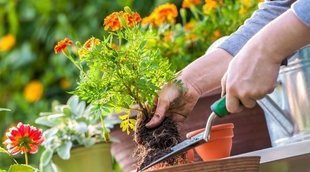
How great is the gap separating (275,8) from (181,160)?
14.1 inches

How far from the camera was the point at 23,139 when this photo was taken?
72.2 inches

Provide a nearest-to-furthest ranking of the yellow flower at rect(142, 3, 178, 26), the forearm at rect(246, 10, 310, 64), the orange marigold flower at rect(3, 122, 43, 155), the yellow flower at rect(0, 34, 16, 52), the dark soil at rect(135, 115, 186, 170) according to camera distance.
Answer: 1. the forearm at rect(246, 10, 310, 64)
2. the dark soil at rect(135, 115, 186, 170)
3. the orange marigold flower at rect(3, 122, 43, 155)
4. the yellow flower at rect(142, 3, 178, 26)
5. the yellow flower at rect(0, 34, 16, 52)

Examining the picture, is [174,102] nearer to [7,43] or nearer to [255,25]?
[255,25]

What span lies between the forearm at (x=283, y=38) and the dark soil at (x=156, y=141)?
259 mm

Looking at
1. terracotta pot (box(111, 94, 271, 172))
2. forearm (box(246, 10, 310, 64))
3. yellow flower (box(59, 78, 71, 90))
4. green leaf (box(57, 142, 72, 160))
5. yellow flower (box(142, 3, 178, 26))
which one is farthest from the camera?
yellow flower (box(59, 78, 71, 90))

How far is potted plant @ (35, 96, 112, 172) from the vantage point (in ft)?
7.25

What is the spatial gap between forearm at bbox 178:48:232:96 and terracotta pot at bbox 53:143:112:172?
50 cm

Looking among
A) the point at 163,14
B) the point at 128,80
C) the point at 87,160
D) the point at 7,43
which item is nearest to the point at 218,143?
the point at 128,80

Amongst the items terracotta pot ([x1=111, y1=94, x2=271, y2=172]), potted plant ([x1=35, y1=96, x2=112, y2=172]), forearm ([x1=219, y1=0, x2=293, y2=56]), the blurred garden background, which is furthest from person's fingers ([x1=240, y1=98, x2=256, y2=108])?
the blurred garden background

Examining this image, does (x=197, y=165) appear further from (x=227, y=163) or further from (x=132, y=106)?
(x=132, y=106)

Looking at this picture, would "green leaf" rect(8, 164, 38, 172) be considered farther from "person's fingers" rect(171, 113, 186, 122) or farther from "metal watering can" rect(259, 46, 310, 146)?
"metal watering can" rect(259, 46, 310, 146)

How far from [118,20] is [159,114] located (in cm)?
18

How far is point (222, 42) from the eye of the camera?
182 cm

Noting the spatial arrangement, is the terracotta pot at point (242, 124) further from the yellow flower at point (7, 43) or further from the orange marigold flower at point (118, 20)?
the yellow flower at point (7, 43)
